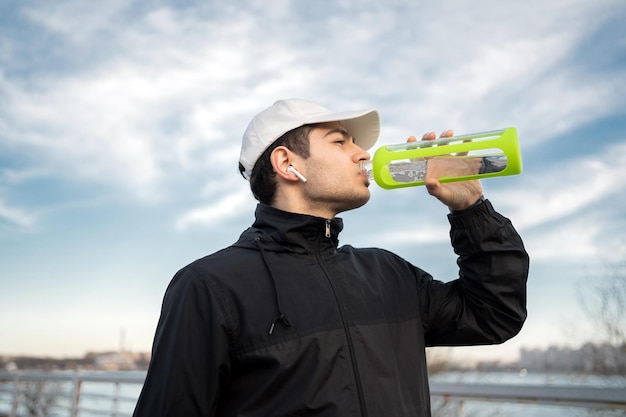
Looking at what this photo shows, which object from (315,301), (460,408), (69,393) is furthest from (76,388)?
(315,301)

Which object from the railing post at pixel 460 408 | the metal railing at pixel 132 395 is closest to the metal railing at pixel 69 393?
the metal railing at pixel 132 395

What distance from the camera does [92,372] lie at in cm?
610

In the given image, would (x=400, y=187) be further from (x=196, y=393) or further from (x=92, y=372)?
(x=92, y=372)

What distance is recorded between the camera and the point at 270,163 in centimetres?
180

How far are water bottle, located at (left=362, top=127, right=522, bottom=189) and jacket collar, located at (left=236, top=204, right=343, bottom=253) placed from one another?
20cm

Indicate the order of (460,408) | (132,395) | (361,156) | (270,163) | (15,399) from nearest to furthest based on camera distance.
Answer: (361,156) < (270,163) < (460,408) < (132,395) < (15,399)

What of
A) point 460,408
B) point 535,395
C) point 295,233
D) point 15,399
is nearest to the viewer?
point 295,233

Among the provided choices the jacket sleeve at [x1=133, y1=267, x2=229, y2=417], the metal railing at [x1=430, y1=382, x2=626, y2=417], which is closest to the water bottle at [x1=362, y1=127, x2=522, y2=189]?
the jacket sleeve at [x1=133, y1=267, x2=229, y2=417]

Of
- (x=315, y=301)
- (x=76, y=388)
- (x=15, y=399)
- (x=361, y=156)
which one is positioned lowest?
(x=15, y=399)

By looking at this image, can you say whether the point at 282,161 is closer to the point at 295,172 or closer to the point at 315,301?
the point at 295,172

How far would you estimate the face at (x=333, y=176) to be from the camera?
1.63 metres

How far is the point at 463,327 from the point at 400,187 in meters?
0.46

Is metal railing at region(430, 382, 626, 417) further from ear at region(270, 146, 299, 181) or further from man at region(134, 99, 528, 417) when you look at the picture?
ear at region(270, 146, 299, 181)

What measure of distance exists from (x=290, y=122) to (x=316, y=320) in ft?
2.15
